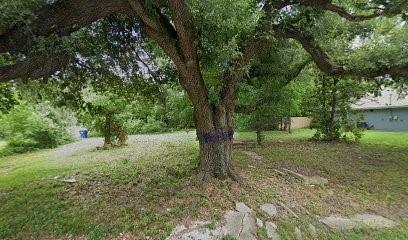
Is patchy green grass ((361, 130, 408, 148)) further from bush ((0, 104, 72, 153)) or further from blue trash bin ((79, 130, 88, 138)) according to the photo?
blue trash bin ((79, 130, 88, 138))

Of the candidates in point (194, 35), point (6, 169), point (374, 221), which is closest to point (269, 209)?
point (374, 221)

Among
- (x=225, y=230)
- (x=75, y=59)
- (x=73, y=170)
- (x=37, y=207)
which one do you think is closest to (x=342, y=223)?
(x=225, y=230)

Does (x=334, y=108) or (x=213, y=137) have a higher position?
(x=334, y=108)

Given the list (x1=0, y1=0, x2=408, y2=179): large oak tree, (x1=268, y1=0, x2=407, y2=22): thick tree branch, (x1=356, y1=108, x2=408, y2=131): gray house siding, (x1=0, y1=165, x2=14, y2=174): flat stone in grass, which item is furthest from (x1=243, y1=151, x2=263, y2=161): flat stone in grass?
(x1=356, y1=108, x2=408, y2=131): gray house siding

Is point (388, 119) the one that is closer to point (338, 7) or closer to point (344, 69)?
point (344, 69)

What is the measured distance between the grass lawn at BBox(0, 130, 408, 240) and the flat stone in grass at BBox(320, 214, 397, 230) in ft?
0.52

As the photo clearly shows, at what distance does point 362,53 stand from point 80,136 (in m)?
17.3

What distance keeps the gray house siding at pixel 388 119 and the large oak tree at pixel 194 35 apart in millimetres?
18700

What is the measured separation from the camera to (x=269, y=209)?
19.5 feet

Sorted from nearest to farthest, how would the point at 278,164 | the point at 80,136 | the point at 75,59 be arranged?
1. the point at 75,59
2. the point at 278,164
3. the point at 80,136

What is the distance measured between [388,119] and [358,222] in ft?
73.2

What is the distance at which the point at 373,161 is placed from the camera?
1045cm

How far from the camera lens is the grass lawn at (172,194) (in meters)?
5.39

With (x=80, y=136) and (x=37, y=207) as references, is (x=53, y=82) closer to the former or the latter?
(x=37, y=207)
